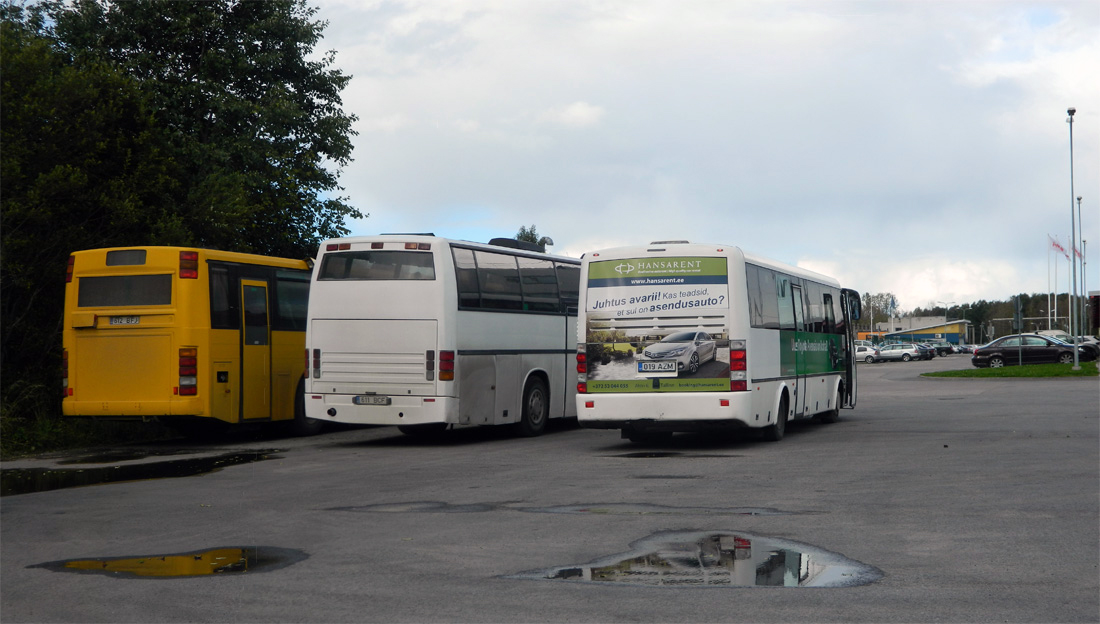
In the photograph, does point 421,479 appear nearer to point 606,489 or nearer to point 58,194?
point 606,489

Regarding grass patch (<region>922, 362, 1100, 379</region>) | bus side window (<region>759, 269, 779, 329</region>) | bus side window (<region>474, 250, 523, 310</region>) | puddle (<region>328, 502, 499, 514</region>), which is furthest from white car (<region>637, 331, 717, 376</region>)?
grass patch (<region>922, 362, 1100, 379</region>)

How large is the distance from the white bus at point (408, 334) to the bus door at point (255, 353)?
57.8 inches

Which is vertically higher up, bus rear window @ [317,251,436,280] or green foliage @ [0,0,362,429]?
green foliage @ [0,0,362,429]

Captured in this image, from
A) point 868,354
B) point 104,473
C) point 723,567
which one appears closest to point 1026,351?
point 868,354

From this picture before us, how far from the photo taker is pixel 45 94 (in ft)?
66.8

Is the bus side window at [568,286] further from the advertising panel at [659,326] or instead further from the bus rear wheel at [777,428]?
the bus rear wheel at [777,428]

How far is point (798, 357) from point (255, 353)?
30.0ft

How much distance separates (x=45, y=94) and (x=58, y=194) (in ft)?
5.87

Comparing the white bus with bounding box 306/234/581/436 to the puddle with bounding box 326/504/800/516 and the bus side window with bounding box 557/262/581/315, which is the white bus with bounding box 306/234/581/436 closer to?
the bus side window with bounding box 557/262/581/315

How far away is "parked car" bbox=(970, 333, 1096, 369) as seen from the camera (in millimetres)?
52781

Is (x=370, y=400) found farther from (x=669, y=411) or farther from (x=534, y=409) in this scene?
(x=669, y=411)

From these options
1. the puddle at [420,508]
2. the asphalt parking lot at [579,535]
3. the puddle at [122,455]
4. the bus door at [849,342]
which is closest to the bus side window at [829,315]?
the bus door at [849,342]

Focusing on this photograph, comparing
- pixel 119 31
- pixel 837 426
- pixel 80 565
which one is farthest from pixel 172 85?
pixel 80 565

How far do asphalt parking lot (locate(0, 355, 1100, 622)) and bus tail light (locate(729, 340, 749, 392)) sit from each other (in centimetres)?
96
